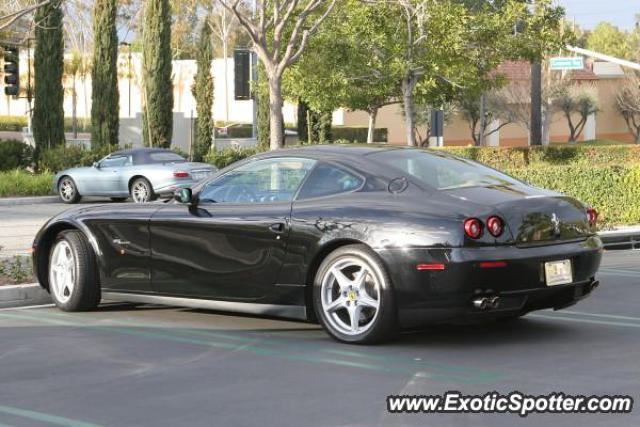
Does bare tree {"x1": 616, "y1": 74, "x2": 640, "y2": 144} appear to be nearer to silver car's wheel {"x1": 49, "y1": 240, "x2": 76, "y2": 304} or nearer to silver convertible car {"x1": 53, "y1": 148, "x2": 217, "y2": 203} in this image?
silver convertible car {"x1": 53, "y1": 148, "x2": 217, "y2": 203}

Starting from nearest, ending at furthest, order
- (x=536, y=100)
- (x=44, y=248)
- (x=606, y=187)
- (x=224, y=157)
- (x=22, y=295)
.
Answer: (x=44, y=248) < (x=22, y=295) < (x=606, y=187) < (x=224, y=157) < (x=536, y=100)

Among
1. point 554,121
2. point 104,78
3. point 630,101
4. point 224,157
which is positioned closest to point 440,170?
point 224,157

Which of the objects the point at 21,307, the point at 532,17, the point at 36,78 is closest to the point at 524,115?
the point at 532,17

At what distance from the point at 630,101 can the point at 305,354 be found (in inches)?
3031

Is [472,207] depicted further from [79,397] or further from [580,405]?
[79,397]

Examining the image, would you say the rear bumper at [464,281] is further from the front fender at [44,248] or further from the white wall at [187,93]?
the white wall at [187,93]

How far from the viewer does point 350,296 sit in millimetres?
8406

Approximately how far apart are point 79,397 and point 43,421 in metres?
0.58

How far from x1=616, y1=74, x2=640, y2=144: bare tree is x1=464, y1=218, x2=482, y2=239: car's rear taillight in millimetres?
74457

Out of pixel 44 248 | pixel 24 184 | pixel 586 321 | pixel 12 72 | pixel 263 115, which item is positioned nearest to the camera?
pixel 586 321

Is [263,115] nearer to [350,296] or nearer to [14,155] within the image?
[14,155]

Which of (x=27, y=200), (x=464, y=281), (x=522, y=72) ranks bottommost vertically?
(x=27, y=200)

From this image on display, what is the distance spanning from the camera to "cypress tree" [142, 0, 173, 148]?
120 feet

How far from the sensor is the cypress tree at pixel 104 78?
35.8 metres
